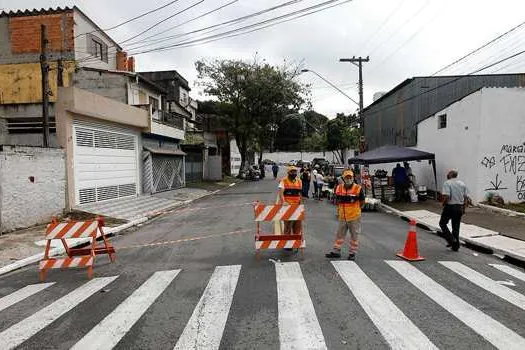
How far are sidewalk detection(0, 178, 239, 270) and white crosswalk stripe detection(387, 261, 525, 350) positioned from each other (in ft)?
26.6

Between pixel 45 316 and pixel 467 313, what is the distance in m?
5.42

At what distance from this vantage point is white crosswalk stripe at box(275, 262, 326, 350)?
470cm

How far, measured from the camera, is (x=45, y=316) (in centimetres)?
583

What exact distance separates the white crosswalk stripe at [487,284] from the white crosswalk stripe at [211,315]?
153 inches

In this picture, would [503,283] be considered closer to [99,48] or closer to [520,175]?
[520,175]

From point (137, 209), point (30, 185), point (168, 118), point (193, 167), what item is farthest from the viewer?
point (193, 167)

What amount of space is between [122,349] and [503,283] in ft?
19.8

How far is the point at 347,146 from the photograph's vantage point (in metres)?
56.7

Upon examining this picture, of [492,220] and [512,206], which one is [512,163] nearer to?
[512,206]

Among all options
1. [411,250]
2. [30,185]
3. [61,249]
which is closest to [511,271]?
[411,250]

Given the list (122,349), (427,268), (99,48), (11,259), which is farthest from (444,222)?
(99,48)

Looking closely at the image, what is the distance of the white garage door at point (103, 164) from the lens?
1769cm

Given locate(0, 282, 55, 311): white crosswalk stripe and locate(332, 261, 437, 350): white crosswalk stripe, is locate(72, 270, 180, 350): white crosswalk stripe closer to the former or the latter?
locate(0, 282, 55, 311): white crosswalk stripe

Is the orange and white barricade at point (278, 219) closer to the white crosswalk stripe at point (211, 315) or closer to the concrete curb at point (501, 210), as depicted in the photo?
the white crosswalk stripe at point (211, 315)
